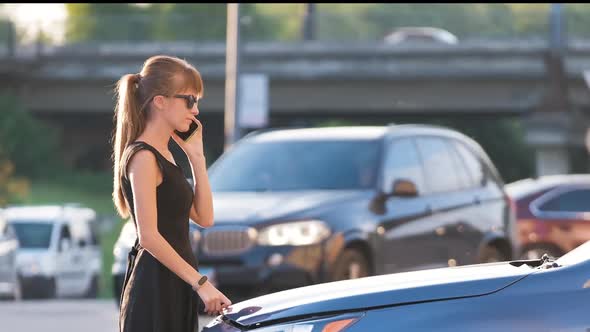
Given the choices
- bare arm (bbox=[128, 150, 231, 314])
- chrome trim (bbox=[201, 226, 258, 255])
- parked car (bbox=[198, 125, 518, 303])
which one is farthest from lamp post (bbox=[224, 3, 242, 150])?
bare arm (bbox=[128, 150, 231, 314])

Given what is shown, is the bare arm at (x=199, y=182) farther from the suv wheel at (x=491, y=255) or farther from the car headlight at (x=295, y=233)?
Result: the suv wheel at (x=491, y=255)

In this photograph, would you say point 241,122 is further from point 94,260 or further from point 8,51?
point 8,51

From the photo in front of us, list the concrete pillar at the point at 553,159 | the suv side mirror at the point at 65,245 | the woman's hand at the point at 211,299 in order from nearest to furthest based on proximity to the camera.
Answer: the woman's hand at the point at 211,299 → the suv side mirror at the point at 65,245 → the concrete pillar at the point at 553,159

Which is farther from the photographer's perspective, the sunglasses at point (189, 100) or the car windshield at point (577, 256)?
the sunglasses at point (189, 100)

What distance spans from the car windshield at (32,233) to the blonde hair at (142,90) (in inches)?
1058

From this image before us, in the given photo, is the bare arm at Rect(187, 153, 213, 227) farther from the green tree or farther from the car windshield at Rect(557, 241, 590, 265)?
the green tree

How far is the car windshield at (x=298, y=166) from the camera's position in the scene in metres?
11.8

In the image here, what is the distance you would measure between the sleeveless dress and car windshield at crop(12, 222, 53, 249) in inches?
1062

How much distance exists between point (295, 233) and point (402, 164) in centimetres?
143

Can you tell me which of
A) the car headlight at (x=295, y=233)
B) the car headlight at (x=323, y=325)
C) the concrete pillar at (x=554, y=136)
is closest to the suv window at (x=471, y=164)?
the car headlight at (x=295, y=233)

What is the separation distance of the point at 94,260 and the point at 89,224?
5.91 feet

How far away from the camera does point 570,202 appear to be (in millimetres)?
22438

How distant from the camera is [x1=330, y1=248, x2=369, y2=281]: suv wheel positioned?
11016 mm

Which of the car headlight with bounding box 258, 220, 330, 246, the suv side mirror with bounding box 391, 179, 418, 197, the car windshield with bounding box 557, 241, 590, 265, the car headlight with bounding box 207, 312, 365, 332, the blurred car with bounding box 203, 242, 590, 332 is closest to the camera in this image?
the blurred car with bounding box 203, 242, 590, 332
